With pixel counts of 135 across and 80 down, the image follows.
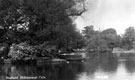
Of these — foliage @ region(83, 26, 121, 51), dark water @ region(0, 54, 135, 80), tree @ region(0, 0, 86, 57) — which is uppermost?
foliage @ region(83, 26, 121, 51)

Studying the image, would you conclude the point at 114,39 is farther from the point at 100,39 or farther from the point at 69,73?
the point at 69,73

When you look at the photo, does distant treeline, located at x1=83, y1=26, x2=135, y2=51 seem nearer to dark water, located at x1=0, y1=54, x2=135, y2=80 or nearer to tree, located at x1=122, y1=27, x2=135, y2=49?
tree, located at x1=122, y1=27, x2=135, y2=49

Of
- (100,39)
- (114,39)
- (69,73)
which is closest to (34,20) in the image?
(69,73)

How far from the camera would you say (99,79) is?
1628cm

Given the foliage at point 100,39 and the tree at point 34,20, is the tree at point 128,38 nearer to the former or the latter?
the foliage at point 100,39

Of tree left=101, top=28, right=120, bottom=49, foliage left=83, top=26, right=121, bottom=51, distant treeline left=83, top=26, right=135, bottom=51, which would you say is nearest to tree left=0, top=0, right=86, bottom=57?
foliage left=83, top=26, right=121, bottom=51

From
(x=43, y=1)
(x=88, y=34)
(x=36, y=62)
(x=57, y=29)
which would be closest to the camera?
(x=43, y=1)

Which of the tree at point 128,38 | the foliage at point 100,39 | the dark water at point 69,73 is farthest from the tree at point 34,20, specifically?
the tree at point 128,38

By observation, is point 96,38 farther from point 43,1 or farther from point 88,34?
point 43,1

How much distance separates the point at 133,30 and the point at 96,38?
795 inches

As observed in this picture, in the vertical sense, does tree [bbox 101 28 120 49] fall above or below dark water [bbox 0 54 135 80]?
above

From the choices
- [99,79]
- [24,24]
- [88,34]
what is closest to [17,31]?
[24,24]

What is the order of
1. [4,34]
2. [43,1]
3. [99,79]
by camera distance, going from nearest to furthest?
[43,1]
[4,34]
[99,79]

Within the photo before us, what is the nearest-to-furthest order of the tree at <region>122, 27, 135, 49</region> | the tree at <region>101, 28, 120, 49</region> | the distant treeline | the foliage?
the foliage → the distant treeline → the tree at <region>101, 28, 120, 49</region> → the tree at <region>122, 27, 135, 49</region>
